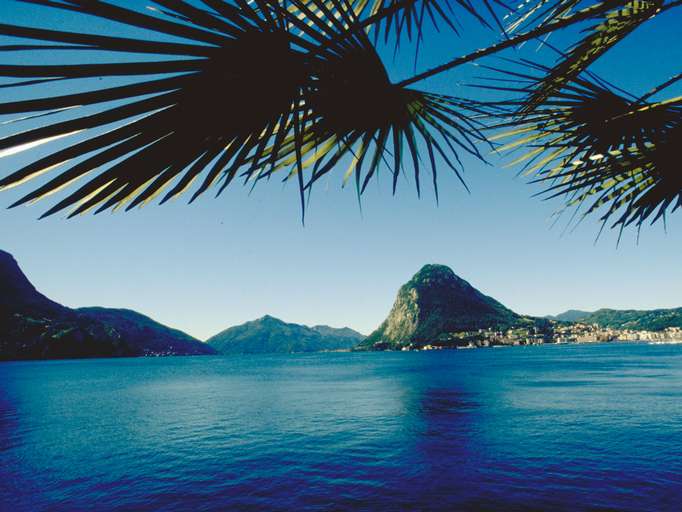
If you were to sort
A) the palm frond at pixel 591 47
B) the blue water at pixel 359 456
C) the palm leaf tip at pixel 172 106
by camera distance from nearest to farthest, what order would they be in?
1. the palm leaf tip at pixel 172 106
2. the palm frond at pixel 591 47
3. the blue water at pixel 359 456

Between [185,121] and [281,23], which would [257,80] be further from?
[185,121]

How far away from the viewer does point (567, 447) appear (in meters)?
22.5

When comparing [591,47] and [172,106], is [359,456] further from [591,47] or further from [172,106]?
[172,106]

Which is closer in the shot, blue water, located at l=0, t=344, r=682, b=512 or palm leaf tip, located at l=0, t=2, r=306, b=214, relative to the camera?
palm leaf tip, located at l=0, t=2, r=306, b=214

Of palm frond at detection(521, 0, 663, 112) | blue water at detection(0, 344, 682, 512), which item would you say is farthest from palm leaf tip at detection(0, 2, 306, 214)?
blue water at detection(0, 344, 682, 512)

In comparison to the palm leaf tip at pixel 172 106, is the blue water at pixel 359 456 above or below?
below

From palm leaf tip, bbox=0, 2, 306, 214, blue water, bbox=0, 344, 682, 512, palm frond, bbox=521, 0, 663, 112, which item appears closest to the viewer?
palm leaf tip, bbox=0, 2, 306, 214

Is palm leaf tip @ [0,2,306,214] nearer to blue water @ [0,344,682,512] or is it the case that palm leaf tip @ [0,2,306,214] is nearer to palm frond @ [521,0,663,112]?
palm frond @ [521,0,663,112]

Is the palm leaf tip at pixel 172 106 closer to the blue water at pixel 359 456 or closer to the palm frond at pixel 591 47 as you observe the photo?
the palm frond at pixel 591 47

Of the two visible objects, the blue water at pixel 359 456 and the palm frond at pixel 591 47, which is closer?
the palm frond at pixel 591 47

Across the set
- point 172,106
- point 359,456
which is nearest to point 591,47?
point 172,106

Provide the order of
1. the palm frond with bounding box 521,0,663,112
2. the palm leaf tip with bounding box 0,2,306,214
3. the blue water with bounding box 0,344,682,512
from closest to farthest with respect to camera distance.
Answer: the palm leaf tip with bounding box 0,2,306,214 → the palm frond with bounding box 521,0,663,112 → the blue water with bounding box 0,344,682,512

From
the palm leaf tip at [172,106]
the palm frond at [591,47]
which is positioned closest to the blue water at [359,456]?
the palm frond at [591,47]

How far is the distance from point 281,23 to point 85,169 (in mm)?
1014
